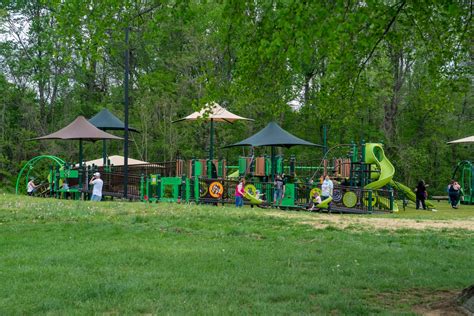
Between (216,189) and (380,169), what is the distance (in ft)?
25.8

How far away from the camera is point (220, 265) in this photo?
8516mm

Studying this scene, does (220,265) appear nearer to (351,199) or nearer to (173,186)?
(351,199)

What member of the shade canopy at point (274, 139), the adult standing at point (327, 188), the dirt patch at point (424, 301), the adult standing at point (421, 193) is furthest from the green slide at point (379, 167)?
the dirt patch at point (424, 301)

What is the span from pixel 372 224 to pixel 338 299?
8.82 metres

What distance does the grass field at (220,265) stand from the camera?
643 cm

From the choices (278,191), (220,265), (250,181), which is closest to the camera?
(220,265)

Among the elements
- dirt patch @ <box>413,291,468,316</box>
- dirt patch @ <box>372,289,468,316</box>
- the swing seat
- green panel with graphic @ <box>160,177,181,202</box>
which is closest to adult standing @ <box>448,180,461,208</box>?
the swing seat

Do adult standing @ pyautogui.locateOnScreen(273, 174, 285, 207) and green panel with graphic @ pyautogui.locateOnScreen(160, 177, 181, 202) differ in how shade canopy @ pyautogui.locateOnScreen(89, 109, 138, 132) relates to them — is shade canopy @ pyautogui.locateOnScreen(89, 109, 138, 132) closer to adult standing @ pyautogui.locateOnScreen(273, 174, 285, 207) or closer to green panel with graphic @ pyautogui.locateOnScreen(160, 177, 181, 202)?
green panel with graphic @ pyautogui.locateOnScreen(160, 177, 181, 202)

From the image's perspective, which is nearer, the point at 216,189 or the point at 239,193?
the point at 239,193

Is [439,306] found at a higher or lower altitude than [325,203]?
lower

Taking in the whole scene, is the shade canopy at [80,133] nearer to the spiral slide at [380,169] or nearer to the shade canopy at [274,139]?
the shade canopy at [274,139]

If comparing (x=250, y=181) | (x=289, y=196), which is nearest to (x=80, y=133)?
(x=250, y=181)

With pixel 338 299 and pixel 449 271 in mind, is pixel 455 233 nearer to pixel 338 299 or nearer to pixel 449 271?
pixel 449 271

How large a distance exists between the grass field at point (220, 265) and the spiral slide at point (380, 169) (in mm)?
11824
